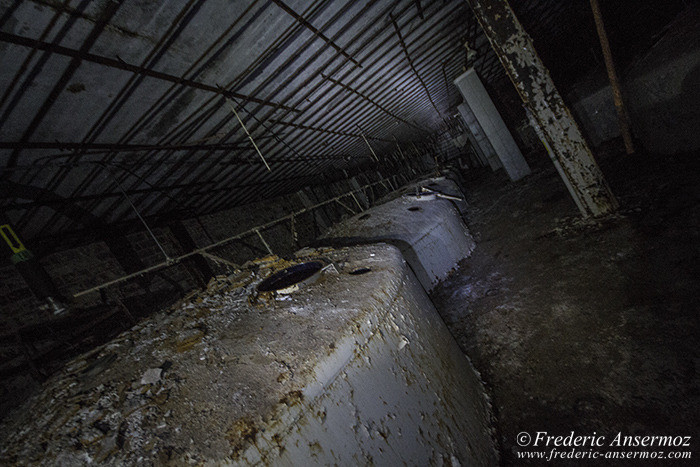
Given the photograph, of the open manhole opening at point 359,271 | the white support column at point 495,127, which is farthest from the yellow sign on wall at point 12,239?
the white support column at point 495,127

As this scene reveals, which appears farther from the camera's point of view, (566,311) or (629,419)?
(566,311)

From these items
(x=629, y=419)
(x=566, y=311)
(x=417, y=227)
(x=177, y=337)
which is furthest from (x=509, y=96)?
(x=177, y=337)

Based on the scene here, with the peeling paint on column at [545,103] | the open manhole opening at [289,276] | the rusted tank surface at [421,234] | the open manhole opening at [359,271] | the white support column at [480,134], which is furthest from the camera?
the white support column at [480,134]

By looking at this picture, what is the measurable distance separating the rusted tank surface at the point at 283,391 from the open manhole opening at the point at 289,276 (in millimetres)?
144

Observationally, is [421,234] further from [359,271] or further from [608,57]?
[608,57]

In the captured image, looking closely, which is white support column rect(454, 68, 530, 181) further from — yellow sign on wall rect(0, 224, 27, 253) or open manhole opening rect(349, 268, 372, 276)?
yellow sign on wall rect(0, 224, 27, 253)

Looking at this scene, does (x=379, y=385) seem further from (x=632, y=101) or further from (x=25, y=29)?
(x=632, y=101)

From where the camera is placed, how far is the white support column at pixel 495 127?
29.0 feet

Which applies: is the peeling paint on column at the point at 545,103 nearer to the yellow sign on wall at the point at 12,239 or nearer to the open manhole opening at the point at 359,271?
the open manhole opening at the point at 359,271

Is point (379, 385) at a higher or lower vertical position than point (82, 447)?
lower

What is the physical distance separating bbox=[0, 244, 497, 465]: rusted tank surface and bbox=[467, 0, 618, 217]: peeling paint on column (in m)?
3.49

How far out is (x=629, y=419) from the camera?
1.86m

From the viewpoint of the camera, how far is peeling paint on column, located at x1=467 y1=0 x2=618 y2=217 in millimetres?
3916

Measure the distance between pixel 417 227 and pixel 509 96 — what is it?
639 inches
